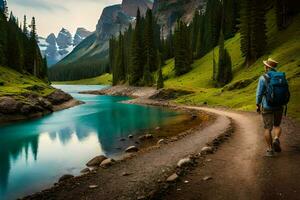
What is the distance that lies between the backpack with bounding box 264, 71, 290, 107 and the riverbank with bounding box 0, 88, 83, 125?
154 ft

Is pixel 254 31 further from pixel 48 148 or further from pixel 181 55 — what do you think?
pixel 48 148

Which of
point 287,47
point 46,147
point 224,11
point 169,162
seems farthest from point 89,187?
point 224,11

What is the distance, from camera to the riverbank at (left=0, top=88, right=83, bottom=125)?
183 ft

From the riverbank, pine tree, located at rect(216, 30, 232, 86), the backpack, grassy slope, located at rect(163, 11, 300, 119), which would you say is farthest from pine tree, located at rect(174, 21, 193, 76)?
the backpack

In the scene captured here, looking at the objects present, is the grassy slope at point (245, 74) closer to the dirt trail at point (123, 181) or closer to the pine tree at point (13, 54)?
the dirt trail at point (123, 181)

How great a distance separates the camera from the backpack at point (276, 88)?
14766 millimetres

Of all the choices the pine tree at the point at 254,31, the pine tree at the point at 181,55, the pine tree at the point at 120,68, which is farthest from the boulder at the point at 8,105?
the pine tree at the point at 120,68

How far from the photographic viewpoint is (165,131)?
3753cm

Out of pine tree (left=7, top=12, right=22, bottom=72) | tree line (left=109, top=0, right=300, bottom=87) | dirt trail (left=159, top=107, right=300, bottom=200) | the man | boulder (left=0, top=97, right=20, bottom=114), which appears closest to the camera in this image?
dirt trail (left=159, top=107, right=300, bottom=200)

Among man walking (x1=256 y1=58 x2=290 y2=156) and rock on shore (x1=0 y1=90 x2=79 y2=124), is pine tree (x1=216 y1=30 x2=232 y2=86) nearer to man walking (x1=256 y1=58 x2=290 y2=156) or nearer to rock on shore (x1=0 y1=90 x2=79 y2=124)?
rock on shore (x1=0 y1=90 x2=79 y2=124)

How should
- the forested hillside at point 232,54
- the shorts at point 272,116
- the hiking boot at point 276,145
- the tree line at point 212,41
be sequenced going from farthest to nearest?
the tree line at point 212,41 < the forested hillside at point 232,54 < the hiking boot at point 276,145 < the shorts at point 272,116

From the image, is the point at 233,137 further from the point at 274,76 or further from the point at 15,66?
the point at 15,66

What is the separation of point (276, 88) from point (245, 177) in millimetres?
4184

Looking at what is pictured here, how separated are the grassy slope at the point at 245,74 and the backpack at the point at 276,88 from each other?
19.9m
